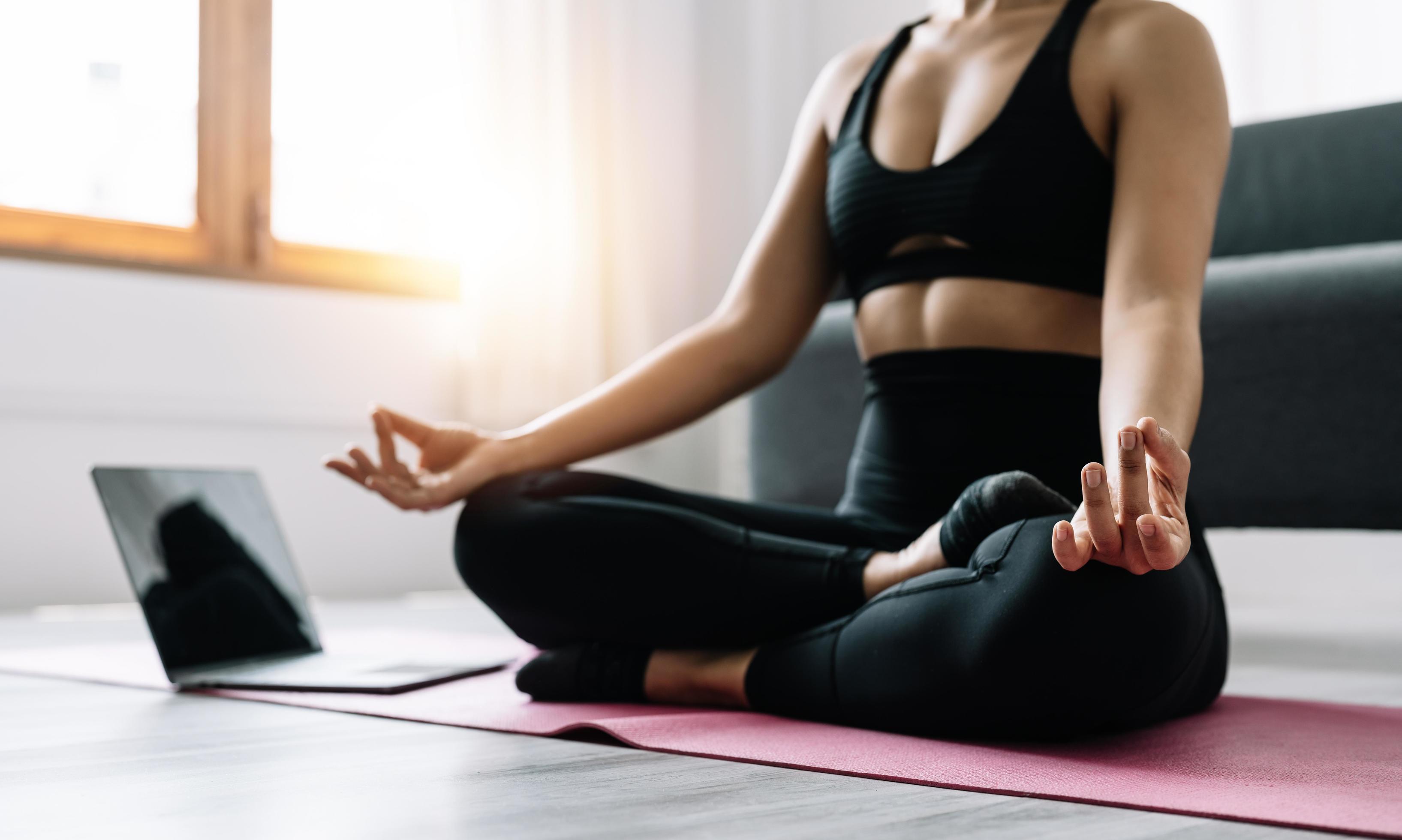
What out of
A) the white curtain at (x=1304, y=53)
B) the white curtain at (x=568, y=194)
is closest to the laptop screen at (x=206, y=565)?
A: the white curtain at (x=568, y=194)

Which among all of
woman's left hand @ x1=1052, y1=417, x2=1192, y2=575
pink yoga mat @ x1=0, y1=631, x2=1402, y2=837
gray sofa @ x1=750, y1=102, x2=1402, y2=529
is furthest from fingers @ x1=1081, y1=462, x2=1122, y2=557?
gray sofa @ x1=750, y1=102, x2=1402, y2=529

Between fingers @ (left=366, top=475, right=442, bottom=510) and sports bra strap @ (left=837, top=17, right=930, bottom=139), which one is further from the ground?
sports bra strap @ (left=837, top=17, right=930, bottom=139)

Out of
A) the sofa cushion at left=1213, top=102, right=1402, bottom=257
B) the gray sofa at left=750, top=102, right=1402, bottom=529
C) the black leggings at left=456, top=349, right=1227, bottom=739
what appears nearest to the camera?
the black leggings at left=456, top=349, right=1227, bottom=739

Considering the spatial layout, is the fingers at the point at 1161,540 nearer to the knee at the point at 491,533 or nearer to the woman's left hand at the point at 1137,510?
the woman's left hand at the point at 1137,510

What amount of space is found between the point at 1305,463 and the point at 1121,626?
1.04 m

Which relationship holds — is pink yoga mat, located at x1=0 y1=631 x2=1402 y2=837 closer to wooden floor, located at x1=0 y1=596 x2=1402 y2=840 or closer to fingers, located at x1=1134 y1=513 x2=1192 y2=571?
wooden floor, located at x1=0 y1=596 x2=1402 y2=840

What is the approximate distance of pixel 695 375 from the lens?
1354 mm

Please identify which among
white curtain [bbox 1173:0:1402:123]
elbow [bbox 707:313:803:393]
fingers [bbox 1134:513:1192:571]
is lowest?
fingers [bbox 1134:513:1192:571]

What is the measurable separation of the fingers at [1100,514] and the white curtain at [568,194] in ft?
7.80

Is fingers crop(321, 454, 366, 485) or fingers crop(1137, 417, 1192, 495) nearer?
fingers crop(1137, 417, 1192, 495)

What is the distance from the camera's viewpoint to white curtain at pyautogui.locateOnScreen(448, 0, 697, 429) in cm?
308

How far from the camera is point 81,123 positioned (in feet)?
8.86

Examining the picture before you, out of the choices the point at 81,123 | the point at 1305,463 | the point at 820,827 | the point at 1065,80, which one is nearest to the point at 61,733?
the point at 820,827

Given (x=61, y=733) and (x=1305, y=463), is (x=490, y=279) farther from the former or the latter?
(x=61, y=733)
